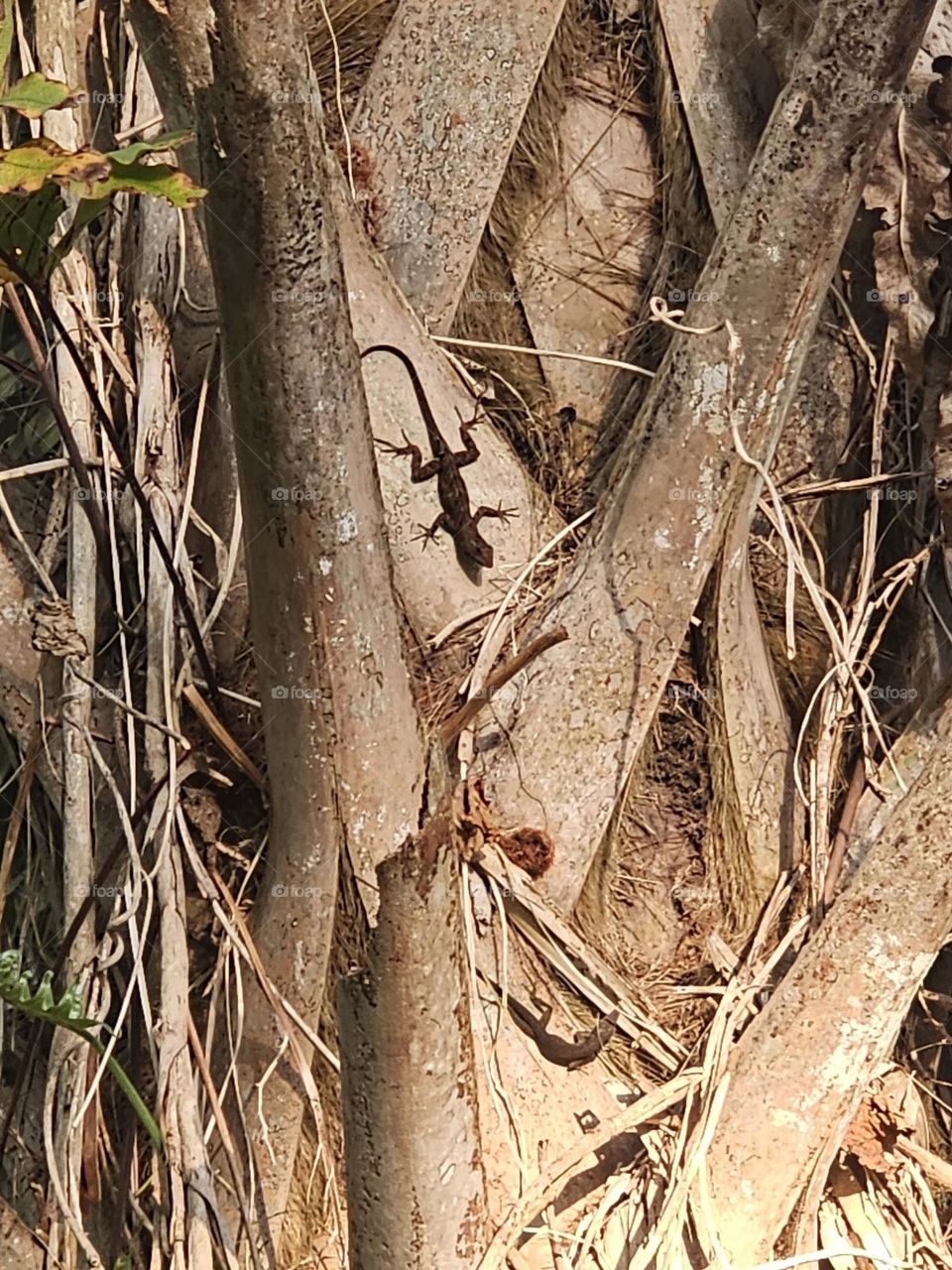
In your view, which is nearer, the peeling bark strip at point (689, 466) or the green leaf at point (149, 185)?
the green leaf at point (149, 185)

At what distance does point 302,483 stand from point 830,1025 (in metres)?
0.80

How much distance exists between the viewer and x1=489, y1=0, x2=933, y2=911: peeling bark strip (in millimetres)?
1654

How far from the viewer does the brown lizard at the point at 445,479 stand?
1.77 meters

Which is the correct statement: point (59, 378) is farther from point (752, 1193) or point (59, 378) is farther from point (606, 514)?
point (752, 1193)

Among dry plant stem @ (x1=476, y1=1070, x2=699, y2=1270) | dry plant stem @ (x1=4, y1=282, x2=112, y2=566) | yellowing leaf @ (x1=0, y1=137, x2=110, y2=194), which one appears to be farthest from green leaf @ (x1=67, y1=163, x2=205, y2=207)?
dry plant stem @ (x1=476, y1=1070, x2=699, y2=1270)

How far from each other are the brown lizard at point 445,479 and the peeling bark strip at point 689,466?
15 centimetres

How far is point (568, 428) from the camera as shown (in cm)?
193

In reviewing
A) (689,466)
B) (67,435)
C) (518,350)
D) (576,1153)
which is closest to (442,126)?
(518,350)

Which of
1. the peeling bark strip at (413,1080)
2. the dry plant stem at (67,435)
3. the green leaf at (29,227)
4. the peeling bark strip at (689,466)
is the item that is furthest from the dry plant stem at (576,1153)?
the green leaf at (29,227)

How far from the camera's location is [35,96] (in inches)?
42.6

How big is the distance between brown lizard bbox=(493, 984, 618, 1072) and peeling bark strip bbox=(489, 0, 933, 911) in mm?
123

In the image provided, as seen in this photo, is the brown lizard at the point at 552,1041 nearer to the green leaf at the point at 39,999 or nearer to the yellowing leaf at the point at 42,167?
the green leaf at the point at 39,999

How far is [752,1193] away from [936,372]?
1048 millimetres

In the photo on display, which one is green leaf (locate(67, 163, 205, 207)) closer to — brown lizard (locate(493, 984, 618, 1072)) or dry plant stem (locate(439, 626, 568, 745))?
dry plant stem (locate(439, 626, 568, 745))
